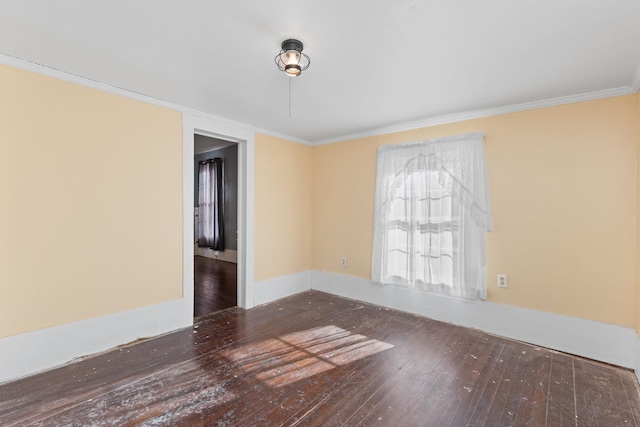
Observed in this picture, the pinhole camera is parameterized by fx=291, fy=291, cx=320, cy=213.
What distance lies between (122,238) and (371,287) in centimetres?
298

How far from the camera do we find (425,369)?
2.36 m

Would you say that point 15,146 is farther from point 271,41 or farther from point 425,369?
point 425,369

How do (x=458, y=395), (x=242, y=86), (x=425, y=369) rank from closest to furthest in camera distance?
(x=458, y=395), (x=425, y=369), (x=242, y=86)

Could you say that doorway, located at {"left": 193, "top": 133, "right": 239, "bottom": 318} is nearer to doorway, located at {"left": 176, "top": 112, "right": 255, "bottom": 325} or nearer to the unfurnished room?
doorway, located at {"left": 176, "top": 112, "right": 255, "bottom": 325}

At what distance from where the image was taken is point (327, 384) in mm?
2146

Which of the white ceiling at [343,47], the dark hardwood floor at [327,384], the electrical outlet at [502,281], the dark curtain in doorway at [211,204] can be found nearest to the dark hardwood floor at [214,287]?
the dark curtain in doorway at [211,204]

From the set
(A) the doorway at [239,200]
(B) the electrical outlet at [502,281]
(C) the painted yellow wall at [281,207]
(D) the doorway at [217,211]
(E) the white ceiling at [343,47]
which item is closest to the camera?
(E) the white ceiling at [343,47]

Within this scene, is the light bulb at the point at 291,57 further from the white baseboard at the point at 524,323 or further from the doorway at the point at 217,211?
the doorway at the point at 217,211

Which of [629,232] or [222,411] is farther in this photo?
[629,232]

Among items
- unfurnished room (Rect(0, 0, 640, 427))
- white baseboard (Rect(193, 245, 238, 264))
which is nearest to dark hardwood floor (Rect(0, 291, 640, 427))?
unfurnished room (Rect(0, 0, 640, 427))

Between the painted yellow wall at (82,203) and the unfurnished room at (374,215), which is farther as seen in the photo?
the painted yellow wall at (82,203)

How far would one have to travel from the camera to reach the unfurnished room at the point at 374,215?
1785 millimetres

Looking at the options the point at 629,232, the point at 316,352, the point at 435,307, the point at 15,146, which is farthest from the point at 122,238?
the point at 629,232

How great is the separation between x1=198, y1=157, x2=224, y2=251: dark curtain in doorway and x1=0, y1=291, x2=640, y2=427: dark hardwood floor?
3.58m
